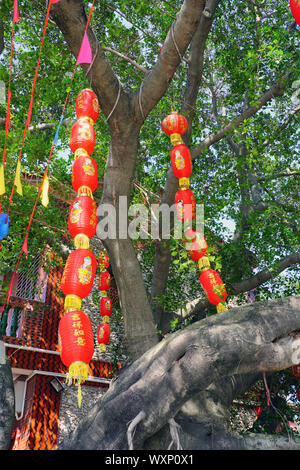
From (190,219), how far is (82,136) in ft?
4.79

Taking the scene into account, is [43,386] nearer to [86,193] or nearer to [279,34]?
[86,193]

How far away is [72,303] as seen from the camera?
3.71 m

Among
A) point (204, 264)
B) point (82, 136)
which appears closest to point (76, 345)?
point (204, 264)

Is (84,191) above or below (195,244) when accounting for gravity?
above

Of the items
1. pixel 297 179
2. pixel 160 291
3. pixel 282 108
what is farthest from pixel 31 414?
pixel 282 108

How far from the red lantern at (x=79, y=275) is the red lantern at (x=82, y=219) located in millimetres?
202

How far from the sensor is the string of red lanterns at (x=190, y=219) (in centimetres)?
465

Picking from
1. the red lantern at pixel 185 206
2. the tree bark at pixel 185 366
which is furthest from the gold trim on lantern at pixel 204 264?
the tree bark at pixel 185 366

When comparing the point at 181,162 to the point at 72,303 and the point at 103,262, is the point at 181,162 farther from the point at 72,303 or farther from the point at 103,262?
the point at 103,262

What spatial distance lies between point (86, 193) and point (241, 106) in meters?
6.05

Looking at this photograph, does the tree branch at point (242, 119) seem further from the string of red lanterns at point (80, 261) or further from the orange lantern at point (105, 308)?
the orange lantern at point (105, 308)

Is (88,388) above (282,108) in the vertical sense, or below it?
below

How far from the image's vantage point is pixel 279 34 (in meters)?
6.21

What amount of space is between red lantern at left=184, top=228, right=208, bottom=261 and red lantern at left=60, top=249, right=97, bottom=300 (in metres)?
1.27
